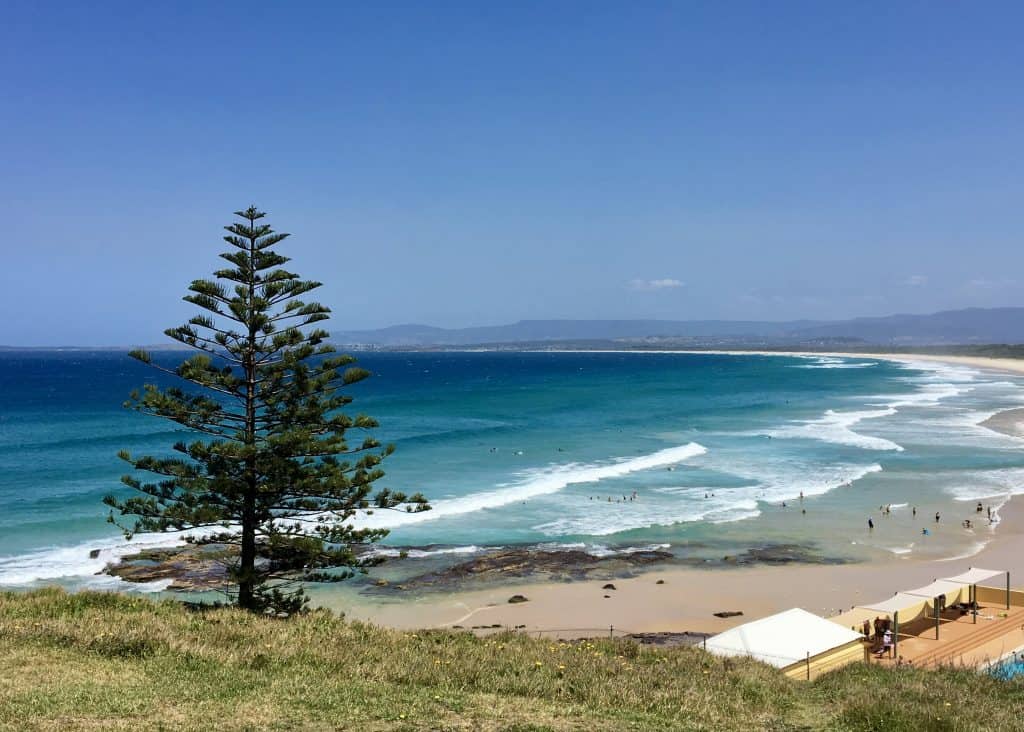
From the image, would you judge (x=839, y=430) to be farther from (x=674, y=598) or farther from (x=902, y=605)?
Answer: (x=902, y=605)

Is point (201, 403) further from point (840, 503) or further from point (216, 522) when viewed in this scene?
point (840, 503)

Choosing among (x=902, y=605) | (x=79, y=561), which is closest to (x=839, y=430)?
(x=902, y=605)

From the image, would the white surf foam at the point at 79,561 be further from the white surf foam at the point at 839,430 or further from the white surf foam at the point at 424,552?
the white surf foam at the point at 839,430

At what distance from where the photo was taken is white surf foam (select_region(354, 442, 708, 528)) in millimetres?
28594

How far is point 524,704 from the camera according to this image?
780 centimetres

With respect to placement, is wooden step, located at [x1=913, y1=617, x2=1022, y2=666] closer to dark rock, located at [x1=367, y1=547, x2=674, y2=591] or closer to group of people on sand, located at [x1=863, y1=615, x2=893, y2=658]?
group of people on sand, located at [x1=863, y1=615, x2=893, y2=658]

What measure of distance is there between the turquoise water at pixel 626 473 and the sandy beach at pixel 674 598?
71.5 inches

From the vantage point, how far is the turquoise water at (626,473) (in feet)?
83.2

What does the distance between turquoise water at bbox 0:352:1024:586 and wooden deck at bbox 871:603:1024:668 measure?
752 centimetres

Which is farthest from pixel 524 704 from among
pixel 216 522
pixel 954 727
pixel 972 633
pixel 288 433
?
pixel 972 633

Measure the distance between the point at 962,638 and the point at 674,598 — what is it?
258 inches

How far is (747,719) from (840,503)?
78.1ft

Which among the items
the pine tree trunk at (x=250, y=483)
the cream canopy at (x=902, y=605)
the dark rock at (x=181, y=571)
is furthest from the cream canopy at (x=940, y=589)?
the dark rock at (x=181, y=571)

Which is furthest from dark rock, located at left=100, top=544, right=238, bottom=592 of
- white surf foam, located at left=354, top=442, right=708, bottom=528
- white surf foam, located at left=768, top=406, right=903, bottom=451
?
white surf foam, located at left=768, top=406, right=903, bottom=451
